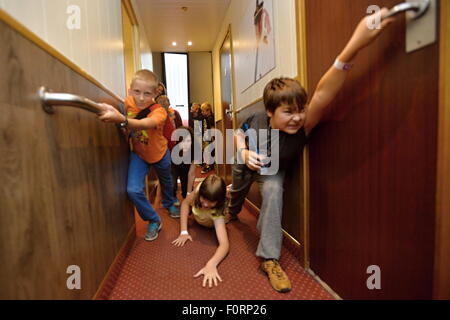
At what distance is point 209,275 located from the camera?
3.56ft

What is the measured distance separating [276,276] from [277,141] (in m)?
0.62

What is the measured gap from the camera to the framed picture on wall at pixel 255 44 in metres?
1.56

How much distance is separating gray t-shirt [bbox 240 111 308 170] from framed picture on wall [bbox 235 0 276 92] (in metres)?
0.46

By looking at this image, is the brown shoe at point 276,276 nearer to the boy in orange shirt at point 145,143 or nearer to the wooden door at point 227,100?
the boy in orange shirt at point 145,143

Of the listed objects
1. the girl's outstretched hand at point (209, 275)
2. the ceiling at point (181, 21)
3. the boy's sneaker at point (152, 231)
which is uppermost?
the ceiling at point (181, 21)

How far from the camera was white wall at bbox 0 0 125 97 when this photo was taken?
2.28 feet

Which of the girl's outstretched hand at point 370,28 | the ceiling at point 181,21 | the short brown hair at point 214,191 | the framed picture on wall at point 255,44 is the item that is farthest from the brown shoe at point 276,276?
the ceiling at point 181,21

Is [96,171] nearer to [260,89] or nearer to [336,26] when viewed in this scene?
[336,26]

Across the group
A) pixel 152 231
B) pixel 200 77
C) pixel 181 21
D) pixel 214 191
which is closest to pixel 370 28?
pixel 214 191

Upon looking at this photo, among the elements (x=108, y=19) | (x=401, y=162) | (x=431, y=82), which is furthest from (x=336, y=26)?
(x=108, y=19)

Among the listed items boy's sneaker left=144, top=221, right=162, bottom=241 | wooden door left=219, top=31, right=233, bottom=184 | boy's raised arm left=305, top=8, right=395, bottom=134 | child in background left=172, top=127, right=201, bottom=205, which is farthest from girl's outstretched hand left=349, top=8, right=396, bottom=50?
wooden door left=219, top=31, right=233, bottom=184

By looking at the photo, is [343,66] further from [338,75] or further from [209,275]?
[209,275]

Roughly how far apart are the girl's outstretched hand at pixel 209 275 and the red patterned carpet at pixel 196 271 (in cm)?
2

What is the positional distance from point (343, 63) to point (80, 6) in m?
1.15
